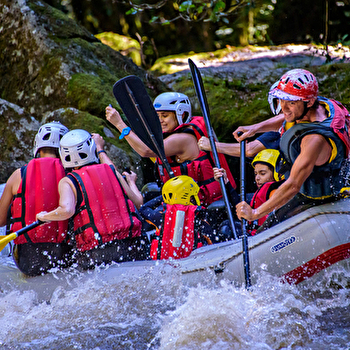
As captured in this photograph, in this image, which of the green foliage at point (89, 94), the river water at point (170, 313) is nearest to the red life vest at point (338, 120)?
the river water at point (170, 313)

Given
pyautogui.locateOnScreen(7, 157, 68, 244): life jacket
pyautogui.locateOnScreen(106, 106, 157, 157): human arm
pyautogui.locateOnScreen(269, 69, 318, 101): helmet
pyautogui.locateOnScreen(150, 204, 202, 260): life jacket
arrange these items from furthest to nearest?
pyautogui.locateOnScreen(106, 106, 157, 157): human arm
pyautogui.locateOnScreen(7, 157, 68, 244): life jacket
pyautogui.locateOnScreen(150, 204, 202, 260): life jacket
pyautogui.locateOnScreen(269, 69, 318, 101): helmet

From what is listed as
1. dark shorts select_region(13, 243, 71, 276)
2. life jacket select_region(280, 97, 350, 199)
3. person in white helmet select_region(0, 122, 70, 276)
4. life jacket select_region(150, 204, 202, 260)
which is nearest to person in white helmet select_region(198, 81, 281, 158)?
life jacket select_region(150, 204, 202, 260)

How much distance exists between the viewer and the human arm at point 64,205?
338 cm

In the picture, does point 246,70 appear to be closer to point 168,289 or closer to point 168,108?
point 168,108

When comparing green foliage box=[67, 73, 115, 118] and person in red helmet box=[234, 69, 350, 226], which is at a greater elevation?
person in red helmet box=[234, 69, 350, 226]

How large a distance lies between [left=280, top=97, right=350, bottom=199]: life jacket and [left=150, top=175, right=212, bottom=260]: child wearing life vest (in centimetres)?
86

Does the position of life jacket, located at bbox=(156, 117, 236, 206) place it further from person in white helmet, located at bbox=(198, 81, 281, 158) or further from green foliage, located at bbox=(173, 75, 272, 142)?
green foliage, located at bbox=(173, 75, 272, 142)

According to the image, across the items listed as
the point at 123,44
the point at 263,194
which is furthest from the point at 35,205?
the point at 123,44

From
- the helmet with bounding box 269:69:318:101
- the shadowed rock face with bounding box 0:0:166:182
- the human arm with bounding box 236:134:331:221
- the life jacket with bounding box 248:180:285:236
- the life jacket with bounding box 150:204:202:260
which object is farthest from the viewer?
the shadowed rock face with bounding box 0:0:166:182

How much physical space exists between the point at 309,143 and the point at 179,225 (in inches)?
49.6

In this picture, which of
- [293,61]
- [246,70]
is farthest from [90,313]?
[293,61]

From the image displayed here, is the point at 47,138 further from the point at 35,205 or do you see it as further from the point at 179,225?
the point at 179,225

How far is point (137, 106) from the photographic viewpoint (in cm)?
452

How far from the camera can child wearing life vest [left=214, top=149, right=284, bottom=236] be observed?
3893mm
